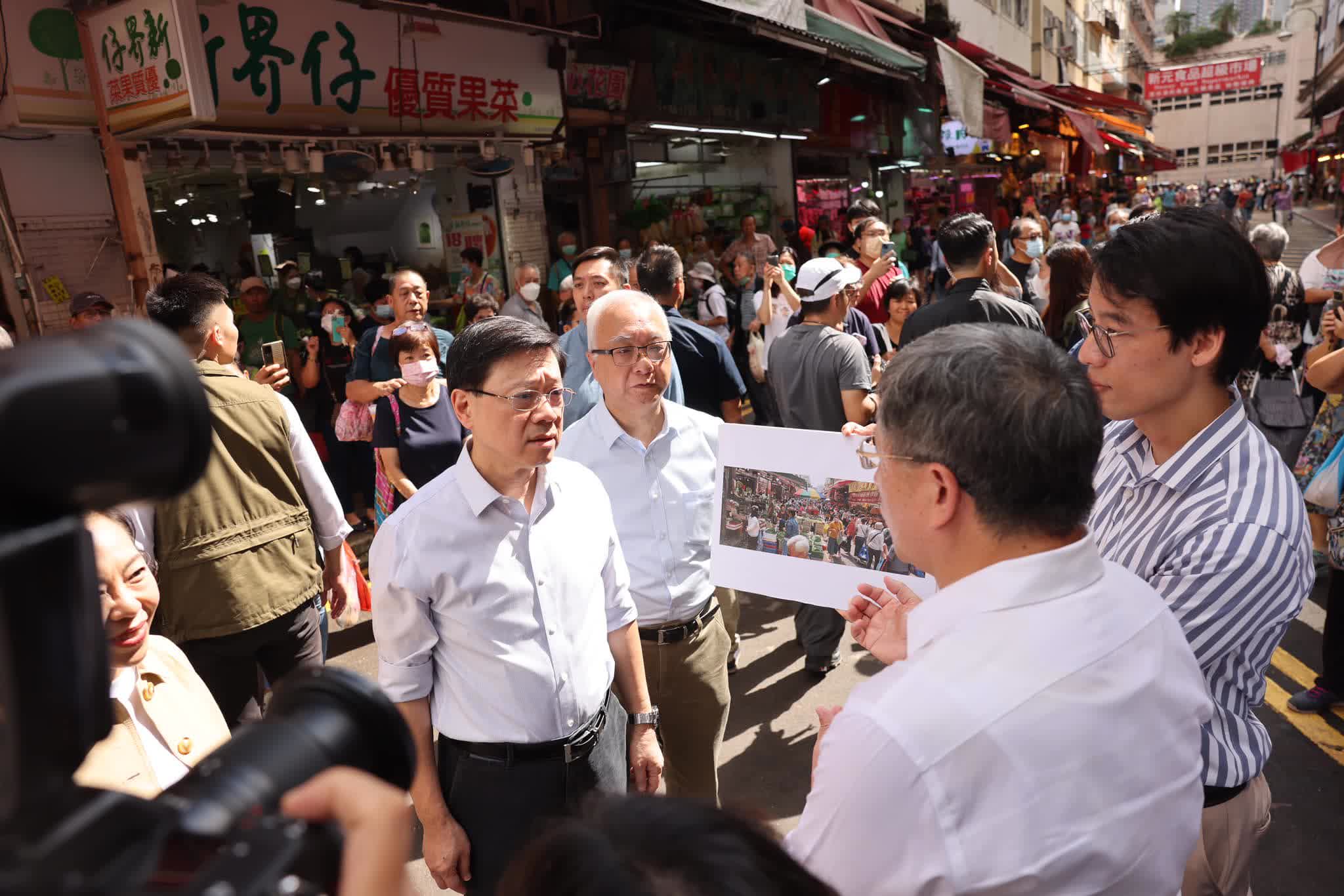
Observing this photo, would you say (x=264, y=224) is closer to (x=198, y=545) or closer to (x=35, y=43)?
(x=35, y=43)

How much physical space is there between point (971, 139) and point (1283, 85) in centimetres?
6932

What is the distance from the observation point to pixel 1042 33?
26531mm

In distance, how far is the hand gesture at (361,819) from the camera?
0.57 m

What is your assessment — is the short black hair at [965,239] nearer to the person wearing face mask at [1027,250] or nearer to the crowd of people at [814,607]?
the crowd of people at [814,607]

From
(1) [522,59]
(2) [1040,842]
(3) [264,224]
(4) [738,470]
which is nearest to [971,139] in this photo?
(1) [522,59]

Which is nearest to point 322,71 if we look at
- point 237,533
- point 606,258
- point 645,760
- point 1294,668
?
point 606,258

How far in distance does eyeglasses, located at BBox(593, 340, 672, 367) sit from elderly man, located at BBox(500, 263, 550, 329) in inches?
162

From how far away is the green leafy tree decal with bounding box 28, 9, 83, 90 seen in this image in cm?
483

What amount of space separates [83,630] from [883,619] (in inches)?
53.2

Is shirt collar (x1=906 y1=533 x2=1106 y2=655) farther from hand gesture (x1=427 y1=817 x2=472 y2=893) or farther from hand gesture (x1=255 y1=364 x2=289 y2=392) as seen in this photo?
hand gesture (x1=255 y1=364 x2=289 y2=392)

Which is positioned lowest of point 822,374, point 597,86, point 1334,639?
point 1334,639

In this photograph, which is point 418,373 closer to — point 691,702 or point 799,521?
point 691,702

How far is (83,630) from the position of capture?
1.48 feet

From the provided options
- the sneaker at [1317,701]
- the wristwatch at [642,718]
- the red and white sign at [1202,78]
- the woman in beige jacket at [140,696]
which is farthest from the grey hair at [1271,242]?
the red and white sign at [1202,78]
